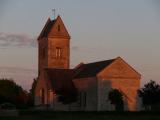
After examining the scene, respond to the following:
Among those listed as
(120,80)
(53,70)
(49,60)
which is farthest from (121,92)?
(49,60)

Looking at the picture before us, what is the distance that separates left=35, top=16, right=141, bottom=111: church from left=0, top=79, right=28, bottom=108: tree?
409 centimetres

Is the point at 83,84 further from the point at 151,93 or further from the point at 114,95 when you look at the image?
the point at 151,93

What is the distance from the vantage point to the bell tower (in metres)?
87.2

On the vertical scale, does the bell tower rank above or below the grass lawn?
above

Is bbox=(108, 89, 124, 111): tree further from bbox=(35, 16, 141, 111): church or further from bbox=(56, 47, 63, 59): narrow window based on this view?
bbox=(56, 47, 63, 59): narrow window

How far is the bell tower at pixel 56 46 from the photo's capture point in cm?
8719

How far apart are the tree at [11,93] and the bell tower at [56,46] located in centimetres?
527

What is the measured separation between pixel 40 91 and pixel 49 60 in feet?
23.5

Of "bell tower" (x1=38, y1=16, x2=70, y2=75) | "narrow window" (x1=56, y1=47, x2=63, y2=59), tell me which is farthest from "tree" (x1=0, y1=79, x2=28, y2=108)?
"narrow window" (x1=56, y1=47, x2=63, y2=59)

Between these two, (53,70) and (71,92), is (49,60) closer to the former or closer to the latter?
(53,70)

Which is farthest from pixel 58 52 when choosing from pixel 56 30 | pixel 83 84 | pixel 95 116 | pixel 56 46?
pixel 95 116

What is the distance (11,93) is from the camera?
8756 cm

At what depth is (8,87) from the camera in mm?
88938

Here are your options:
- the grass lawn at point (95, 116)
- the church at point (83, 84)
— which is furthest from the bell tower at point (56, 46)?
the grass lawn at point (95, 116)
